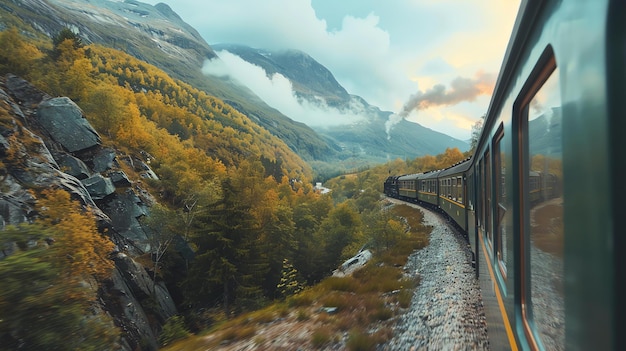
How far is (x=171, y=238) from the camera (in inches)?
1124

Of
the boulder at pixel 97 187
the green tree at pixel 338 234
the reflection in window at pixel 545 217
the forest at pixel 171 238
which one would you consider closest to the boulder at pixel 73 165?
the boulder at pixel 97 187

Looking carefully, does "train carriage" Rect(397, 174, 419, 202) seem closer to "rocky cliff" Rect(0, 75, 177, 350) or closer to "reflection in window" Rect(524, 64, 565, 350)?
"rocky cliff" Rect(0, 75, 177, 350)

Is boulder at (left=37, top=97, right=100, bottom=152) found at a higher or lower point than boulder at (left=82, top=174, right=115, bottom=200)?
higher

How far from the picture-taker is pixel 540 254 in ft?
5.44

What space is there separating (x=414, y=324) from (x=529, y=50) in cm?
580

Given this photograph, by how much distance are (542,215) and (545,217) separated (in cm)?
8

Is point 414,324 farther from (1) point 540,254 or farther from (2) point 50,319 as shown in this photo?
(2) point 50,319

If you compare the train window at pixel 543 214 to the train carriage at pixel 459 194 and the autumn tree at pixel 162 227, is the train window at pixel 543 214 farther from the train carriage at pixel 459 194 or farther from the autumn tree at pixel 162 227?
the autumn tree at pixel 162 227

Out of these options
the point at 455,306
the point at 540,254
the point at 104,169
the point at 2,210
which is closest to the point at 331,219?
the point at 104,169

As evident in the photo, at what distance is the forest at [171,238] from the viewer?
539 centimetres

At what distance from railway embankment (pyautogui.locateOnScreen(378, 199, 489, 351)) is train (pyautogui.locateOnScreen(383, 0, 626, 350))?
3717 mm

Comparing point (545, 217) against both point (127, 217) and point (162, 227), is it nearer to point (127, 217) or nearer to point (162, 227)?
point (162, 227)

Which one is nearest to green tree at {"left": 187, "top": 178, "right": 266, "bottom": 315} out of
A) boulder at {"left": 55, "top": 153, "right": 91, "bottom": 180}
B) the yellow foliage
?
the yellow foliage

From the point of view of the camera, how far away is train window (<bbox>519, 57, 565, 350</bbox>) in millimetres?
1317
